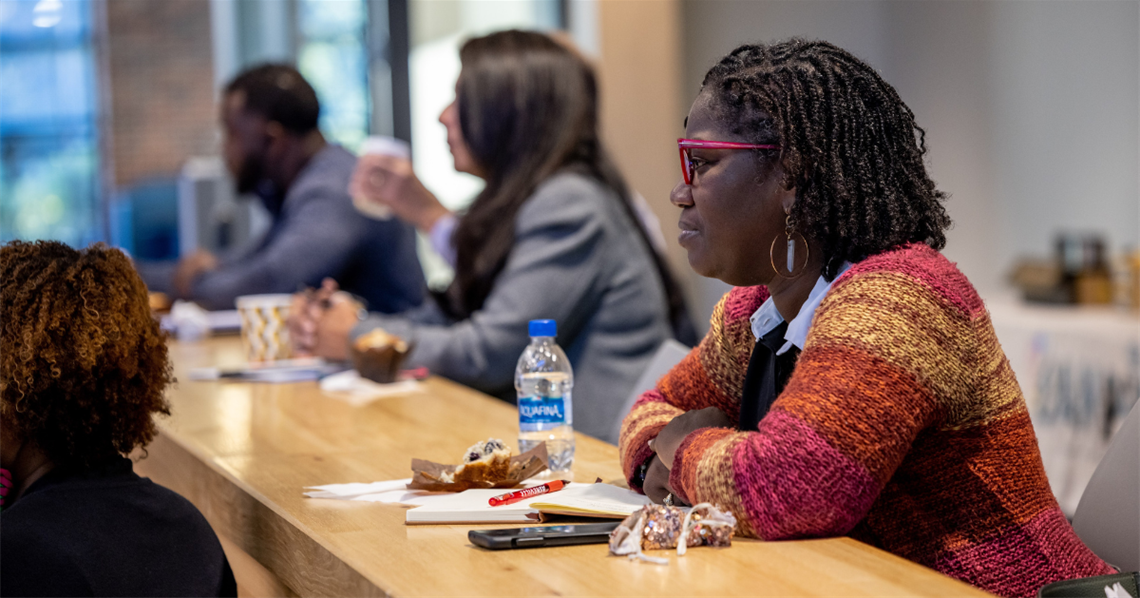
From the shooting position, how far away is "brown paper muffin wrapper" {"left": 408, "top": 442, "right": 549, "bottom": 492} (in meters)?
1.56

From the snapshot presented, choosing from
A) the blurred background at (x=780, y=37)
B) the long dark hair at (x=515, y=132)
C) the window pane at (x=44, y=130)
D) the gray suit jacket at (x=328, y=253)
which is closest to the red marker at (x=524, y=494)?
the blurred background at (x=780, y=37)

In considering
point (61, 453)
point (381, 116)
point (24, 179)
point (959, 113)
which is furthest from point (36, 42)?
point (61, 453)

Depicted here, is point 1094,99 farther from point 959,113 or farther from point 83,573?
point 83,573

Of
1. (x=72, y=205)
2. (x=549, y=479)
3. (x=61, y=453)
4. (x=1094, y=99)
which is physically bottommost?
(x=72, y=205)

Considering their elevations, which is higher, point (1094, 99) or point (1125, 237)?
point (1094, 99)

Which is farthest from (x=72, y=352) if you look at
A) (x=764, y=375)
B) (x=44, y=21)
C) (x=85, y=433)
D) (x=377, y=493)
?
(x=44, y=21)

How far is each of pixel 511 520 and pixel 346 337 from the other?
5.42ft

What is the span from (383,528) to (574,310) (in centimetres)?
154

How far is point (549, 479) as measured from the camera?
1647mm

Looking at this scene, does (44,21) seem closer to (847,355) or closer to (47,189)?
(47,189)

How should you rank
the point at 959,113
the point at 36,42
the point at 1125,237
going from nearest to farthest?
1. the point at 1125,237
2. the point at 959,113
3. the point at 36,42

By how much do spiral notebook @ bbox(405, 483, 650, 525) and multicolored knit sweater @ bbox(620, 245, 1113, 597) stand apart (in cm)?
10

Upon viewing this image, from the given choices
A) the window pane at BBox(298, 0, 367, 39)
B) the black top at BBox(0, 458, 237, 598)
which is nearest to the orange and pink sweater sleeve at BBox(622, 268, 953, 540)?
the black top at BBox(0, 458, 237, 598)

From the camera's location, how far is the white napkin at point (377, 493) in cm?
153
